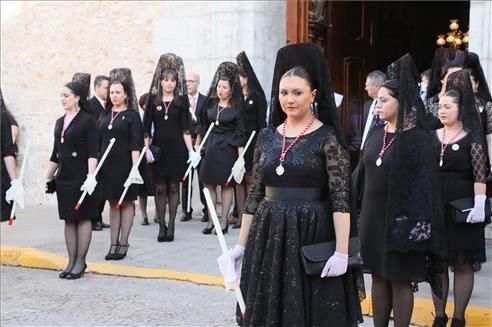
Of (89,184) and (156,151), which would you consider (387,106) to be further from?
(156,151)

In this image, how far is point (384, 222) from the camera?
16.1ft

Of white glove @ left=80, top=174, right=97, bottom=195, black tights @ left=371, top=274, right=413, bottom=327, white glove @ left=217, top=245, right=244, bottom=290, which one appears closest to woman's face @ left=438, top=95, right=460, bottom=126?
black tights @ left=371, top=274, right=413, bottom=327

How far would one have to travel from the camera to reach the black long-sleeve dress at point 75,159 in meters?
7.29

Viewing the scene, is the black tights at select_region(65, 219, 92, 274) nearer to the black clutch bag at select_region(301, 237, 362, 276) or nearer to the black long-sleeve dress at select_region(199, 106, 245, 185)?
the black long-sleeve dress at select_region(199, 106, 245, 185)

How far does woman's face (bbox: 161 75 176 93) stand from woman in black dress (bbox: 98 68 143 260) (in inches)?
26.5

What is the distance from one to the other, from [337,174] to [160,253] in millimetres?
4661

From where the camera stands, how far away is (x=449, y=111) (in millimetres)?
5484

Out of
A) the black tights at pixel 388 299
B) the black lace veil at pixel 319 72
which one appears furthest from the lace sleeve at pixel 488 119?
the black lace veil at pixel 319 72

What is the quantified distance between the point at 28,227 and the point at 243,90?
12.0 ft

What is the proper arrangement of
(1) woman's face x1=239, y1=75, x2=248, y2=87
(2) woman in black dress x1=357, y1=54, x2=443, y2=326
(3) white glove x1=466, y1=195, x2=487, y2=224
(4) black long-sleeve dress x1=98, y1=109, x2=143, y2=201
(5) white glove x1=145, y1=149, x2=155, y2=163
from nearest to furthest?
1. (2) woman in black dress x1=357, y1=54, x2=443, y2=326
2. (3) white glove x1=466, y1=195, x2=487, y2=224
3. (4) black long-sleeve dress x1=98, y1=109, x2=143, y2=201
4. (5) white glove x1=145, y1=149, x2=155, y2=163
5. (1) woman's face x1=239, y1=75, x2=248, y2=87

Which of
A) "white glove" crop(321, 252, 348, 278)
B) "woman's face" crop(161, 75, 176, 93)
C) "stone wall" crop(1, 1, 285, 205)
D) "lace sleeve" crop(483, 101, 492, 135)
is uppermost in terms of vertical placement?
"stone wall" crop(1, 1, 285, 205)

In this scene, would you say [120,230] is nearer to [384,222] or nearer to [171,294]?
[171,294]

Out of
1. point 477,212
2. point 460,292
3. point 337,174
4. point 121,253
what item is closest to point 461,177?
point 477,212

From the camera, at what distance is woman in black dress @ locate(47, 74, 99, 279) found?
729 centimetres
